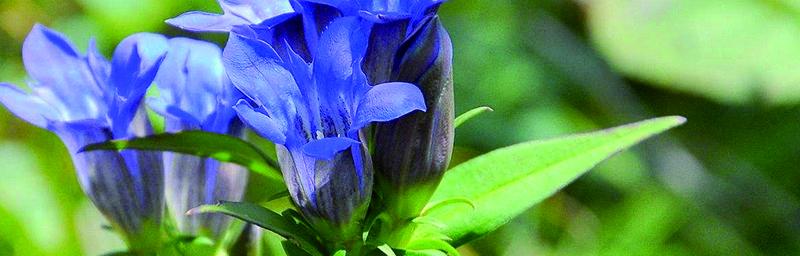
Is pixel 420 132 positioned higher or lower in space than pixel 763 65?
higher

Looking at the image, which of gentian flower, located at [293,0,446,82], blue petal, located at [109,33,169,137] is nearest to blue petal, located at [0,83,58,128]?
blue petal, located at [109,33,169,137]

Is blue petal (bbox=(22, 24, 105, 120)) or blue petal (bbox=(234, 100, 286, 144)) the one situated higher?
blue petal (bbox=(234, 100, 286, 144))

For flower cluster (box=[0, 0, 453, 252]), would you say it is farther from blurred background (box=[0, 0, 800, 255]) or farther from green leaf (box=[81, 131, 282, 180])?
blurred background (box=[0, 0, 800, 255])

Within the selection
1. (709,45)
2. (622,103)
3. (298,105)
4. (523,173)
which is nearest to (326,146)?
(298,105)

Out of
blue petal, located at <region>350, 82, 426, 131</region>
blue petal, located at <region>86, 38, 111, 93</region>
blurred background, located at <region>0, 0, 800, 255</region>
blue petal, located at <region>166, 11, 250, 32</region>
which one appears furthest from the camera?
blurred background, located at <region>0, 0, 800, 255</region>

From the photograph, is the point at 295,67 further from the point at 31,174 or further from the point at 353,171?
the point at 31,174

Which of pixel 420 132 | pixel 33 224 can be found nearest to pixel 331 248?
pixel 420 132

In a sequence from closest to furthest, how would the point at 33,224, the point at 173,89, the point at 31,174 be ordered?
the point at 173,89
the point at 33,224
the point at 31,174
